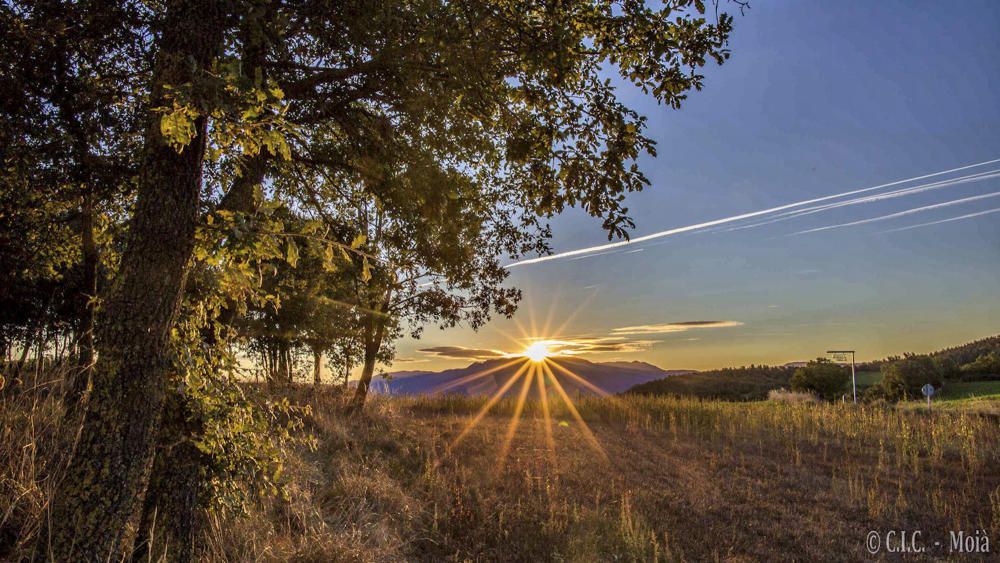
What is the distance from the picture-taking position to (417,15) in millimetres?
5289

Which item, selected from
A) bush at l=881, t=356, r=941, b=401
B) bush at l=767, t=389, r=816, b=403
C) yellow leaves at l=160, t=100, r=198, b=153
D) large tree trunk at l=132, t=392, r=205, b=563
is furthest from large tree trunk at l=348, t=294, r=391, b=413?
bush at l=881, t=356, r=941, b=401

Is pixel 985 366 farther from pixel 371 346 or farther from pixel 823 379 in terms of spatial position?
pixel 371 346

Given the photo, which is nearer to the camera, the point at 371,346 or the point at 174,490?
the point at 174,490

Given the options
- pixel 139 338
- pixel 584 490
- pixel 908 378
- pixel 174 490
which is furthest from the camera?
pixel 908 378

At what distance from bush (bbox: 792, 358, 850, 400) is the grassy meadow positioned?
2181 centimetres

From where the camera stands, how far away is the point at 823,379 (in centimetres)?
3425

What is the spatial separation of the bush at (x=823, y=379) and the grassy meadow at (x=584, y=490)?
21815 mm

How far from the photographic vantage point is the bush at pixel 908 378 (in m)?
28.5

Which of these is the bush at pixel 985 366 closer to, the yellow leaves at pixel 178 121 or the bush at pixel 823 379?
the bush at pixel 823 379

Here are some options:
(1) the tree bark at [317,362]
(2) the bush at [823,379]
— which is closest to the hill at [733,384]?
(2) the bush at [823,379]

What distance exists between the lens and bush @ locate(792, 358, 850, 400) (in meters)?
34.0

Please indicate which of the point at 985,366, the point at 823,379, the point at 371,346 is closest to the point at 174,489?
the point at 371,346

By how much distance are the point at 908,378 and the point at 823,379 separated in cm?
498

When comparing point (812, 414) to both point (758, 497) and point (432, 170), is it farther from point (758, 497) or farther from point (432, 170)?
point (432, 170)
